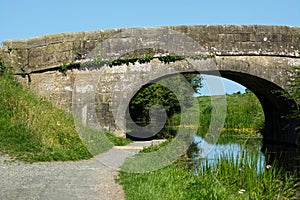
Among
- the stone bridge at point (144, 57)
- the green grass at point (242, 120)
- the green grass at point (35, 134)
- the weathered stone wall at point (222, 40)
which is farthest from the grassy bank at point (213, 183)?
the green grass at point (242, 120)

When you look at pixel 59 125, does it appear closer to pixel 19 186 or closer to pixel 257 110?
pixel 19 186

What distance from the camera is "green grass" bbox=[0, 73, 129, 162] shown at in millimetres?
8320

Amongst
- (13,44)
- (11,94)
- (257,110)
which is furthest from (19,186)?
(257,110)

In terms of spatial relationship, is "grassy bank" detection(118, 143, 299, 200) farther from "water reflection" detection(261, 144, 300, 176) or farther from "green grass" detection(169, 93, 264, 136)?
"green grass" detection(169, 93, 264, 136)

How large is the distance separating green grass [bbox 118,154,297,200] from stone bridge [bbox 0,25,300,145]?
5.52m

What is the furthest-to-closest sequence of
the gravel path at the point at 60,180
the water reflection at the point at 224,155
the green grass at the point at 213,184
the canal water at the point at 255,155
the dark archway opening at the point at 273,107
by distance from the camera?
the dark archway opening at the point at 273,107, the canal water at the point at 255,155, the water reflection at the point at 224,155, the green grass at the point at 213,184, the gravel path at the point at 60,180

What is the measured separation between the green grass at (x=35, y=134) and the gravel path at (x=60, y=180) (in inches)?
15.7

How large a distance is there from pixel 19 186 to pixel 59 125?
4280mm

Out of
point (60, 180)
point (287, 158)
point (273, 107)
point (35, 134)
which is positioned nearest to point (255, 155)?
point (60, 180)

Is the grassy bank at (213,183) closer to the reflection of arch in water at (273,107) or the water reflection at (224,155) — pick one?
the water reflection at (224,155)

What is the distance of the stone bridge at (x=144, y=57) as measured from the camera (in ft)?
43.3

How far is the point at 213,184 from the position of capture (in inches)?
245

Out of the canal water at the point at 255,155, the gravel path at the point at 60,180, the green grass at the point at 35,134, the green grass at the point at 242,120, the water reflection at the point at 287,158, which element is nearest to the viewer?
the gravel path at the point at 60,180

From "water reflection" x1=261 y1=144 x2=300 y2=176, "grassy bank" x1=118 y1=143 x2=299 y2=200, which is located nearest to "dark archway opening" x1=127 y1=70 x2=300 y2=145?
"water reflection" x1=261 y1=144 x2=300 y2=176
